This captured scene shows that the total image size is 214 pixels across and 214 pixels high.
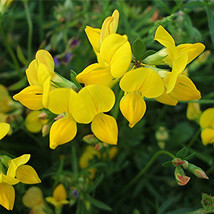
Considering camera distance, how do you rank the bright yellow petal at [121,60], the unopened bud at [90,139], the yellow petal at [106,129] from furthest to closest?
the unopened bud at [90,139], the yellow petal at [106,129], the bright yellow petal at [121,60]

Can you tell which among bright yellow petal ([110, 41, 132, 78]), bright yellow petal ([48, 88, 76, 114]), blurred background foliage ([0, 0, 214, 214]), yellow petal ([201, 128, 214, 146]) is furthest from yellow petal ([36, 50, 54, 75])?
yellow petal ([201, 128, 214, 146])

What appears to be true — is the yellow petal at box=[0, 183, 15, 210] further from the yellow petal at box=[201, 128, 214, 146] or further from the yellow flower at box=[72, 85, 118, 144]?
the yellow petal at box=[201, 128, 214, 146]

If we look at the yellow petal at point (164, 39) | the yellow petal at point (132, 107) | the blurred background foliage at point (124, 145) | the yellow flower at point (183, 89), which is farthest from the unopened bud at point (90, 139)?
the yellow petal at point (164, 39)

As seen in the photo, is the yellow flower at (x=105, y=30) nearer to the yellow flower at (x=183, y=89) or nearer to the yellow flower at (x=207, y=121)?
the yellow flower at (x=183, y=89)

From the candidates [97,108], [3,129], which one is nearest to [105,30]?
[97,108]

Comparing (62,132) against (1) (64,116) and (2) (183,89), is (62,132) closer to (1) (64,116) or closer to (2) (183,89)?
(1) (64,116)

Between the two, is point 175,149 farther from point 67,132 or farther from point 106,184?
point 67,132
